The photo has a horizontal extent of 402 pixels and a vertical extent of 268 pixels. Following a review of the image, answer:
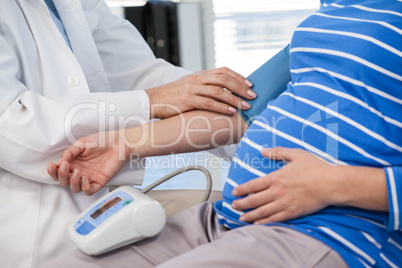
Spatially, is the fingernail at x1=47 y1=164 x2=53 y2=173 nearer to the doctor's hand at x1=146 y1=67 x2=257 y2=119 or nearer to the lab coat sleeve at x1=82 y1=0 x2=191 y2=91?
the doctor's hand at x1=146 y1=67 x2=257 y2=119

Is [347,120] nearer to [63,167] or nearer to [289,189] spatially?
[289,189]

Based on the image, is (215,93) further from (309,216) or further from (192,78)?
(309,216)

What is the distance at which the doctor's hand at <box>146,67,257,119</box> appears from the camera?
44.7 inches

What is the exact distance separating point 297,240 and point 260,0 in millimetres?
3505

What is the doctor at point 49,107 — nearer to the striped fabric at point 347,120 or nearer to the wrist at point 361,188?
the striped fabric at point 347,120

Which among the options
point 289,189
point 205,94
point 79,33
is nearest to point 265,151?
point 289,189

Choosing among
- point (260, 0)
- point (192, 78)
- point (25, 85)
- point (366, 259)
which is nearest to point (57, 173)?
point (25, 85)

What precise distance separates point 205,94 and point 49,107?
13.8 inches

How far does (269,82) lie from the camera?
1.11 meters

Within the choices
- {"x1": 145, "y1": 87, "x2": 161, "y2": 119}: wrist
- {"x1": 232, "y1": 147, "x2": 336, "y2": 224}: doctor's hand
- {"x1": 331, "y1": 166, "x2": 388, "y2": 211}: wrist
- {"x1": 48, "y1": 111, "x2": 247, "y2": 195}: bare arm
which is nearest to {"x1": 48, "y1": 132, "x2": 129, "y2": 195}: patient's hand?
{"x1": 48, "y1": 111, "x2": 247, "y2": 195}: bare arm

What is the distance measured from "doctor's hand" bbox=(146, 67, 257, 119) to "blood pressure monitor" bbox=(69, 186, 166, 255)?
1.03 ft

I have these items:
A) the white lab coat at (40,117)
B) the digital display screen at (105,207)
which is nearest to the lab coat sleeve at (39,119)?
the white lab coat at (40,117)

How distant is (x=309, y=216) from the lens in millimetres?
823

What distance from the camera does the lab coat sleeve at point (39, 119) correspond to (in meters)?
1.05
